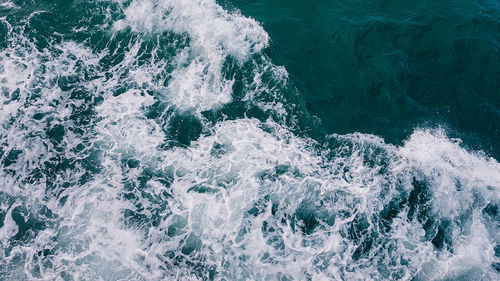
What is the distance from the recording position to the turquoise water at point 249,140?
39.6 ft

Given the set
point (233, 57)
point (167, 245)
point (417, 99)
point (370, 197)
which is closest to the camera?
point (167, 245)

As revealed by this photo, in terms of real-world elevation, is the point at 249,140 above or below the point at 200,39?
below

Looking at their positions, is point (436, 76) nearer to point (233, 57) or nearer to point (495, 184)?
point (495, 184)

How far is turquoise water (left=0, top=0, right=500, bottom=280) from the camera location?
12078mm

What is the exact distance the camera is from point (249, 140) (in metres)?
14.8

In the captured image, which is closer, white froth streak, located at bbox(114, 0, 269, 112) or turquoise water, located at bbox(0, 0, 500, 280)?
turquoise water, located at bbox(0, 0, 500, 280)

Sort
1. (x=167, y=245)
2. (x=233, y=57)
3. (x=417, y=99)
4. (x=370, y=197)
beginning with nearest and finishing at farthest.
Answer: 1. (x=167, y=245)
2. (x=370, y=197)
3. (x=417, y=99)
4. (x=233, y=57)

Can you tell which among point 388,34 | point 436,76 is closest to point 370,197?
point 436,76

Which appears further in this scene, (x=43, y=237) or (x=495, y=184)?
(x=495, y=184)

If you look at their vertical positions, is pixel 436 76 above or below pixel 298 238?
above

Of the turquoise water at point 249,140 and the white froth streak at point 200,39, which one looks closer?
the turquoise water at point 249,140

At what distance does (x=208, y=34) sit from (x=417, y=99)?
38.6 ft

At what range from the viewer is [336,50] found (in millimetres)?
17266

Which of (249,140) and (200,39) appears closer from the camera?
(249,140)
